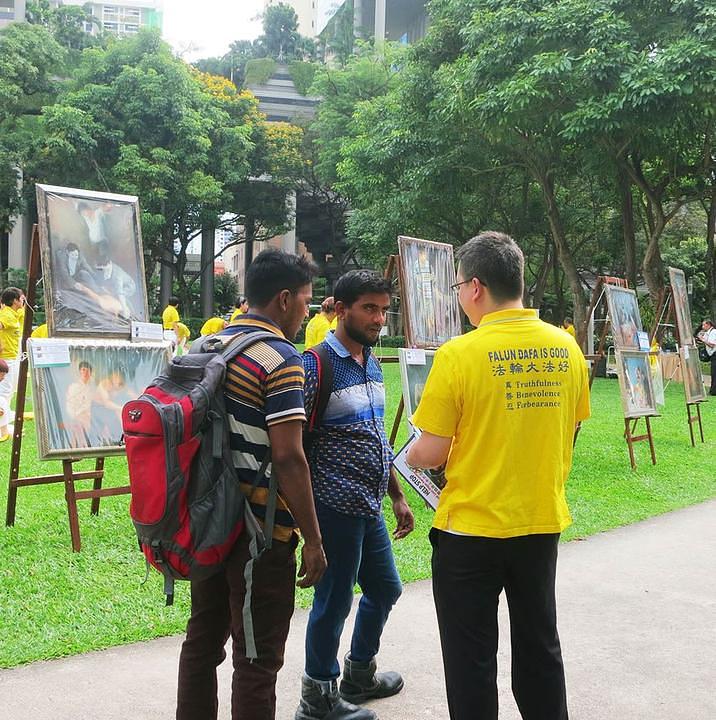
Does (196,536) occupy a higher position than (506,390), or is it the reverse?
(506,390)

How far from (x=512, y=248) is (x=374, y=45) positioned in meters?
32.3

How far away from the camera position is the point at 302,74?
4088 cm

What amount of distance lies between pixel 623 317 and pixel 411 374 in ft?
12.5

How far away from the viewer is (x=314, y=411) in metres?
3.07

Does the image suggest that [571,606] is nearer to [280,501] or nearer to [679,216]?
[280,501]

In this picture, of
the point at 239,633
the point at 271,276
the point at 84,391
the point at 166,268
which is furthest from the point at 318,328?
the point at 166,268

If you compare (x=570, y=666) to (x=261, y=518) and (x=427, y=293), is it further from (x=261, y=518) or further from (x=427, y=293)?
(x=427, y=293)

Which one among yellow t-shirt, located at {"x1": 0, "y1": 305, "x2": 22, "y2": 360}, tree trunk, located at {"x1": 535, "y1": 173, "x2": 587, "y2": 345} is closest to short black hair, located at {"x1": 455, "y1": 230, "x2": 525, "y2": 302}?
yellow t-shirt, located at {"x1": 0, "y1": 305, "x2": 22, "y2": 360}

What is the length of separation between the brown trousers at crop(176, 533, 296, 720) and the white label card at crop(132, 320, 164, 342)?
3.39m

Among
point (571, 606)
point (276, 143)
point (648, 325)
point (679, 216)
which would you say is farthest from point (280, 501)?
point (276, 143)

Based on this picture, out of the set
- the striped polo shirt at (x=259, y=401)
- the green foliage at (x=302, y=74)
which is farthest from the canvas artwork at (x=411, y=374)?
the green foliage at (x=302, y=74)

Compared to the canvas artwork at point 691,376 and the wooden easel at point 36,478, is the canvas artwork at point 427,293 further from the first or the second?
the canvas artwork at point 691,376

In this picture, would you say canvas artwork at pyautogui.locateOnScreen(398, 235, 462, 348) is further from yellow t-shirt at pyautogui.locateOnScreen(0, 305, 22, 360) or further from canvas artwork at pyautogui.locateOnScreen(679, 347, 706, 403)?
yellow t-shirt at pyautogui.locateOnScreen(0, 305, 22, 360)

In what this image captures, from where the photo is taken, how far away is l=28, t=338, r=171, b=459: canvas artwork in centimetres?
519
